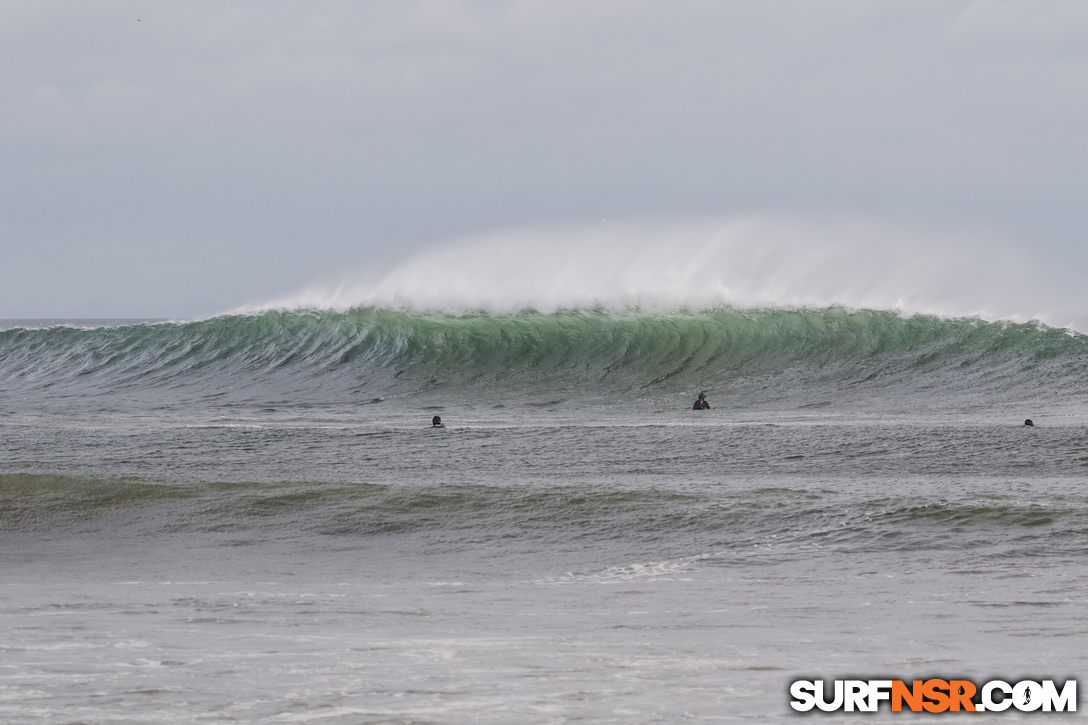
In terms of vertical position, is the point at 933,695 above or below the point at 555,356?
below

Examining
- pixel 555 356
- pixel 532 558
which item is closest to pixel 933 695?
pixel 532 558

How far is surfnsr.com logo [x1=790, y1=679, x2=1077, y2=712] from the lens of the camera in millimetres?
3381

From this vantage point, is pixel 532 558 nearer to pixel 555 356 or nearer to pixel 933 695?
pixel 933 695

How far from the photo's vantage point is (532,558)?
6.85 m

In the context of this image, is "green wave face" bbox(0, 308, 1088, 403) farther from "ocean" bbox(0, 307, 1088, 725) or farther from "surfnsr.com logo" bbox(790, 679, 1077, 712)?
"surfnsr.com logo" bbox(790, 679, 1077, 712)

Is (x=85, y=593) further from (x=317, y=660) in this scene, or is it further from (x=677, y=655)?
(x=677, y=655)

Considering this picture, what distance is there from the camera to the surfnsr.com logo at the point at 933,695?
338 cm

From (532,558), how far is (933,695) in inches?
141

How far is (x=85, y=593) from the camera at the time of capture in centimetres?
Result: 563

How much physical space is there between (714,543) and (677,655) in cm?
297

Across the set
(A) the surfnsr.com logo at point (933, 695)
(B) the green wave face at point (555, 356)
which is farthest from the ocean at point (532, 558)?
(B) the green wave face at point (555, 356)

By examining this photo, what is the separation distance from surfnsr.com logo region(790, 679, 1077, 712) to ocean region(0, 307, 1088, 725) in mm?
79

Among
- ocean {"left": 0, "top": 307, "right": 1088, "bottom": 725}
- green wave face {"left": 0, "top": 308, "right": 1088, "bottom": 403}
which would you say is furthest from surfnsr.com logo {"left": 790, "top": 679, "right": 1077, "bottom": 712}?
green wave face {"left": 0, "top": 308, "right": 1088, "bottom": 403}

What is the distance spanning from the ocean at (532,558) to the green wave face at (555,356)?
2.38m
